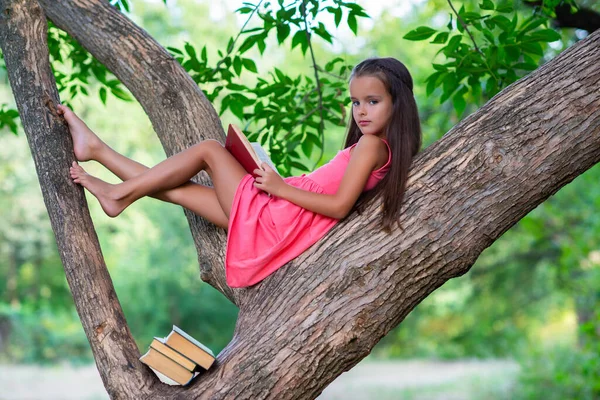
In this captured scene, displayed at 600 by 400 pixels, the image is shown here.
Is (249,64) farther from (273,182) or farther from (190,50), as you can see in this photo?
(273,182)

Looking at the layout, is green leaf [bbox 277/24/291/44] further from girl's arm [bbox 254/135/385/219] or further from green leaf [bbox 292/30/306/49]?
girl's arm [bbox 254/135/385/219]

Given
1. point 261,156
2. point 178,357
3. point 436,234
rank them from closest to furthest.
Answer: point 436,234, point 178,357, point 261,156

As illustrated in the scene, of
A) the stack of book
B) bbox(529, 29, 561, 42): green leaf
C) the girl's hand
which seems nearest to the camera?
the stack of book

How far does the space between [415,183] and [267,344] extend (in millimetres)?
775

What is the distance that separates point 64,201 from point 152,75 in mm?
797

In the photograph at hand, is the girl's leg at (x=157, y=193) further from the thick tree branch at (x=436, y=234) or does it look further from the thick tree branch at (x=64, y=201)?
the thick tree branch at (x=436, y=234)

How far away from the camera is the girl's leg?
296cm

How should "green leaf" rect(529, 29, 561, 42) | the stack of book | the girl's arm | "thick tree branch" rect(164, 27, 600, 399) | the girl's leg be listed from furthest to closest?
"green leaf" rect(529, 29, 561, 42)
the girl's leg
the girl's arm
the stack of book
"thick tree branch" rect(164, 27, 600, 399)

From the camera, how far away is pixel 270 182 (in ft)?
9.34

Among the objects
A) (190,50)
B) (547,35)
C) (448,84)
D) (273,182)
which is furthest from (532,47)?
(190,50)

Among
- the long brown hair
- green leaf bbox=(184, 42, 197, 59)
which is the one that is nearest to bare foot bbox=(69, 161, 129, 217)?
the long brown hair

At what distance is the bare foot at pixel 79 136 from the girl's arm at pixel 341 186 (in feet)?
2.27

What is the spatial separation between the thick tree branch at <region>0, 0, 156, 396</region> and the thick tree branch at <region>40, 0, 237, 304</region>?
1.33ft

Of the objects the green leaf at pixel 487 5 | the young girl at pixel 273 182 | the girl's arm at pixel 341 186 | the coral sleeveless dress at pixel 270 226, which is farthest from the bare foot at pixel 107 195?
the green leaf at pixel 487 5
